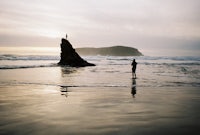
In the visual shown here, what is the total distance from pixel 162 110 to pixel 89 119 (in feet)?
10.7

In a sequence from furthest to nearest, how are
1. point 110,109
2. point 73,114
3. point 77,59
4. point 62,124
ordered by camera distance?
point 77,59, point 110,109, point 73,114, point 62,124

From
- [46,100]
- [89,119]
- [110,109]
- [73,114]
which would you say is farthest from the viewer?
[46,100]

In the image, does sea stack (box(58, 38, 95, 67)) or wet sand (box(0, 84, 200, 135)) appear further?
sea stack (box(58, 38, 95, 67))

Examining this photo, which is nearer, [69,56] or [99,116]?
[99,116]

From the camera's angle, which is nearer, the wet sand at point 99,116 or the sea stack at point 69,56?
the wet sand at point 99,116

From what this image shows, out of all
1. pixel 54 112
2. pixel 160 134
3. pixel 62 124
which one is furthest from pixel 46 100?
pixel 160 134

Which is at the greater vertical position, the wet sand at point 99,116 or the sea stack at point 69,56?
the sea stack at point 69,56

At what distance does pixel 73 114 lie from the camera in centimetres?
870

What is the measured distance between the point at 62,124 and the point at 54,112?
1.74 m

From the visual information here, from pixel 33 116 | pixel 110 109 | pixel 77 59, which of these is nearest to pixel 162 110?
pixel 110 109

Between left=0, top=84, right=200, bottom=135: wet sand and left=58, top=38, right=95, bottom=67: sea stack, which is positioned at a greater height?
left=58, top=38, right=95, bottom=67: sea stack

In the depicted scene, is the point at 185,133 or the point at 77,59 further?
the point at 77,59

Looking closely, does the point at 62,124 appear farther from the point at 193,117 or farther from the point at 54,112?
the point at 193,117

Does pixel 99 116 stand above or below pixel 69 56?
below
